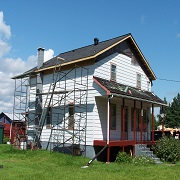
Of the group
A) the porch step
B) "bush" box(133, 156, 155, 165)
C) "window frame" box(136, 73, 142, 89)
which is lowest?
"bush" box(133, 156, 155, 165)

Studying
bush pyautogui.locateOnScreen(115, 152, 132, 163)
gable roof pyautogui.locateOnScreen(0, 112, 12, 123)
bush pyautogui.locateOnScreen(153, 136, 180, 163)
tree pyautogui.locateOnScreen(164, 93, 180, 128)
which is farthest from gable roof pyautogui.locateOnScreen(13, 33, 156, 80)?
tree pyautogui.locateOnScreen(164, 93, 180, 128)

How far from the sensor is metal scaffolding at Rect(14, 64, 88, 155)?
63.2 feet

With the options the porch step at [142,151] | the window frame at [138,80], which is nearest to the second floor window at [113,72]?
the window frame at [138,80]

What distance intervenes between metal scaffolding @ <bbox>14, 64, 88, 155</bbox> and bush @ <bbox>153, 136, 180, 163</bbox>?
4820 mm

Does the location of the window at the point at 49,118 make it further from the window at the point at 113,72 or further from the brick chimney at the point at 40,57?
the window at the point at 113,72

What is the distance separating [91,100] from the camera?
18.8 meters

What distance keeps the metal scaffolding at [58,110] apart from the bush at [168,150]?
4.82 metres

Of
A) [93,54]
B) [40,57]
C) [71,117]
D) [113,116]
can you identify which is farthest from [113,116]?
[40,57]

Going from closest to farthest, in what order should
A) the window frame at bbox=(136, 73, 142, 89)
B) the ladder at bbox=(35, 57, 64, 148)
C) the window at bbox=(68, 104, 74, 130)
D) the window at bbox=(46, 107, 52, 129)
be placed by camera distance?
1. the window at bbox=(68, 104, 74, 130)
2. the ladder at bbox=(35, 57, 64, 148)
3. the window at bbox=(46, 107, 52, 129)
4. the window frame at bbox=(136, 73, 142, 89)

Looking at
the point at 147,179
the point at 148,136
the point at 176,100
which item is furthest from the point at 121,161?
the point at 176,100

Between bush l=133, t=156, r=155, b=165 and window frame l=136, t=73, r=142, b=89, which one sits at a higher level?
window frame l=136, t=73, r=142, b=89

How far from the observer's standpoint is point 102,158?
18.6 meters

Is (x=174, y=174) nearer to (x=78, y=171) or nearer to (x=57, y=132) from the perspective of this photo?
(x=78, y=171)

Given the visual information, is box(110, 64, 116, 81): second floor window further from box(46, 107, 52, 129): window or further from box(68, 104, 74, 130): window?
box(46, 107, 52, 129): window
